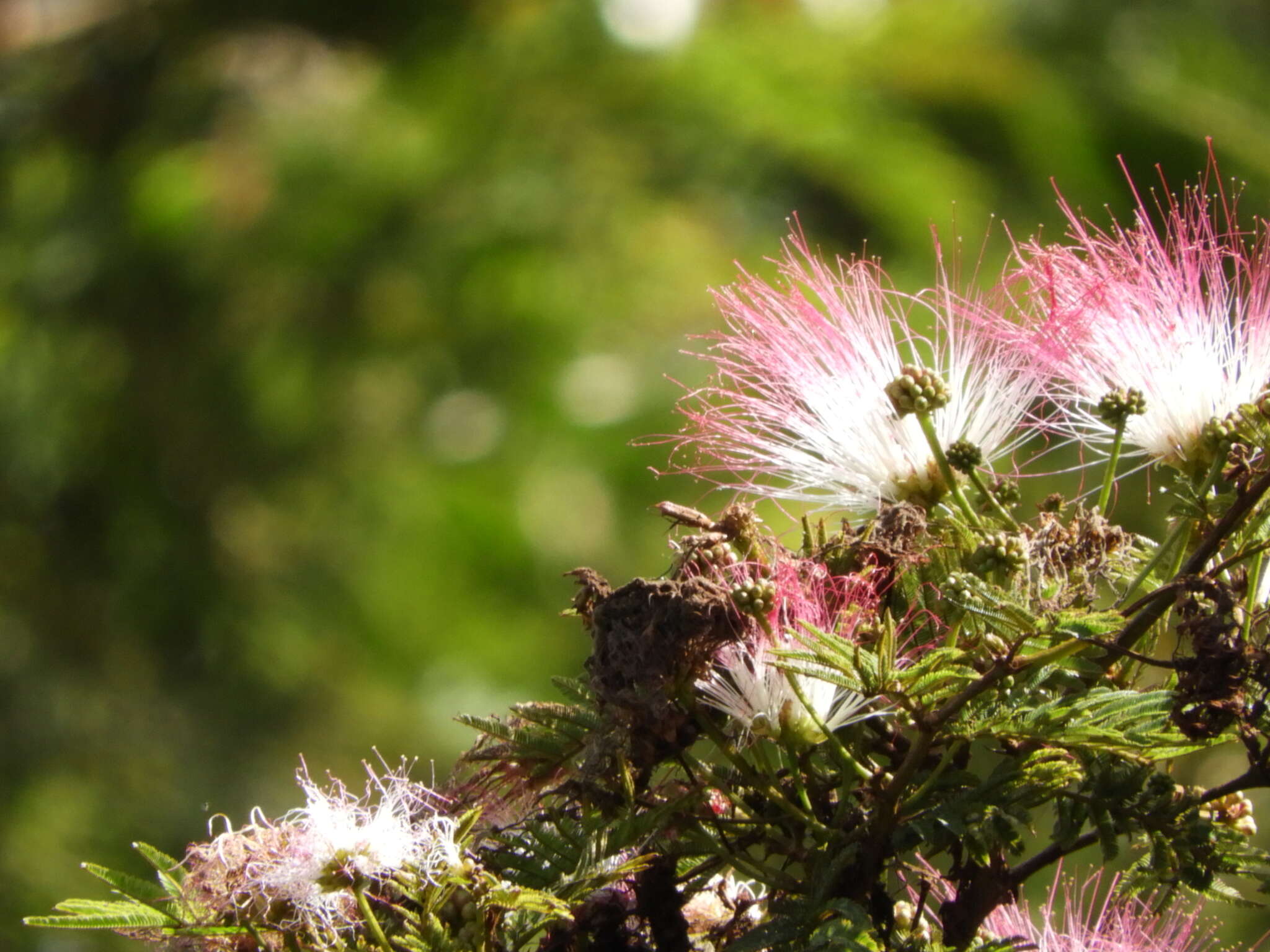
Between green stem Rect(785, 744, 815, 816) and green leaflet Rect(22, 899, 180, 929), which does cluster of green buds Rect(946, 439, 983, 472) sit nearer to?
green stem Rect(785, 744, 815, 816)

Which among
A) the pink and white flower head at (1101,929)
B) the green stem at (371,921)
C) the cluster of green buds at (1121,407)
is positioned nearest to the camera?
the green stem at (371,921)

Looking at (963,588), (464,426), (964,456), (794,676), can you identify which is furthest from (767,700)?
(464,426)

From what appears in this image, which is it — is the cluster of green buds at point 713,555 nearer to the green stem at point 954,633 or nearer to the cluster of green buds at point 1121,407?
the green stem at point 954,633

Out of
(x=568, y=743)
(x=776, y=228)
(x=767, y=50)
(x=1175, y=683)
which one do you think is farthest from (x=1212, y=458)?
(x=776, y=228)

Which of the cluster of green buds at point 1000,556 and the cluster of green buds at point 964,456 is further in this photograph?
the cluster of green buds at point 964,456

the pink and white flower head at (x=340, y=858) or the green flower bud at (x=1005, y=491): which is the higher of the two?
the green flower bud at (x=1005, y=491)

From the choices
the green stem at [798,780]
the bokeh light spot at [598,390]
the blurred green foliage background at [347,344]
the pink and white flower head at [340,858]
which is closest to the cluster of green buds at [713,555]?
the green stem at [798,780]

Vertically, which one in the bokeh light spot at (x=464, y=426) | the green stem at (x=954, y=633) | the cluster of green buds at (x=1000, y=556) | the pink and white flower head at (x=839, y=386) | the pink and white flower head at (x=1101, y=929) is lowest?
the pink and white flower head at (x=1101, y=929)

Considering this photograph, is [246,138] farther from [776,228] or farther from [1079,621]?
[1079,621]
